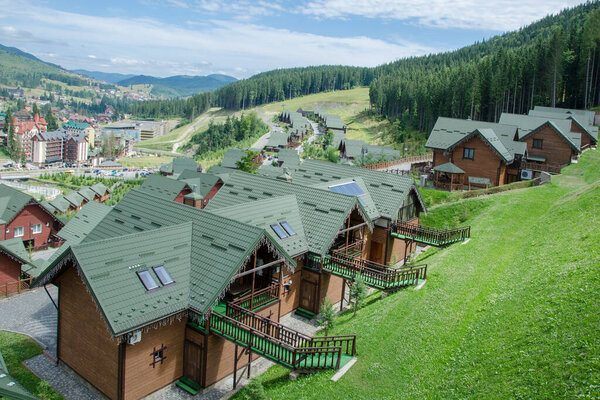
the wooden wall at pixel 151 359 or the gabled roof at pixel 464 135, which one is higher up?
the gabled roof at pixel 464 135

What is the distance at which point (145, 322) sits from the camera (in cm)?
1664

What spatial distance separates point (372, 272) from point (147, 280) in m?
12.1

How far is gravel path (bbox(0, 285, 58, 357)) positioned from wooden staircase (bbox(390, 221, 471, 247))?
21.9 meters

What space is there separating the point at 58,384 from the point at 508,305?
19.5m

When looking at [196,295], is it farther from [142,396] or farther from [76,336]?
[76,336]

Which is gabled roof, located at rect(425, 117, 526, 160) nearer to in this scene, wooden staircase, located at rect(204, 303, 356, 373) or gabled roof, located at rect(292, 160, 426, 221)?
gabled roof, located at rect(292, 160, 426, 221)

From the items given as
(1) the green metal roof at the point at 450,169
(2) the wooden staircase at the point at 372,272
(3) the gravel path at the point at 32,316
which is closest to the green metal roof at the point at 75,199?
(3) the gravel path at the point at 32,316

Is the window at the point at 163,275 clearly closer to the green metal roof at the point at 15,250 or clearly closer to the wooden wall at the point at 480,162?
the green metal roof at the point at 15,250

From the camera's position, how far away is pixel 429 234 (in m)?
30.0

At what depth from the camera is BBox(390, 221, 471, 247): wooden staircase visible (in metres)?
30.2

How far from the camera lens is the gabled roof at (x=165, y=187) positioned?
180 feet

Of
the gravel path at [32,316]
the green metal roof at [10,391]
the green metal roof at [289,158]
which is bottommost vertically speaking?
the gravel path at [32,316]

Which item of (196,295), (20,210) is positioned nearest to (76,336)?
(196,295)

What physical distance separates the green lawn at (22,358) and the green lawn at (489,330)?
8.56 metres
